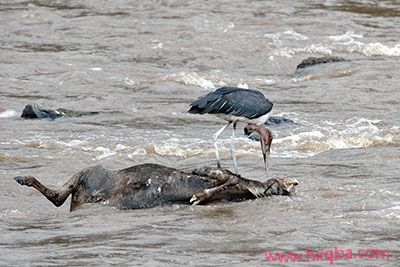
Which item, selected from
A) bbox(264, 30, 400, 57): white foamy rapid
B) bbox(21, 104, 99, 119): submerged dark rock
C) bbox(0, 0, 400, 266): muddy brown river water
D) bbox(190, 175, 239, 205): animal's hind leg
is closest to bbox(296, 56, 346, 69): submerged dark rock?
bbox(0, 0, 400, 266): muddy brown river water

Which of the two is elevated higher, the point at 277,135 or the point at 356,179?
Result: the point at 356,179

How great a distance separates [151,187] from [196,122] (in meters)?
5.17

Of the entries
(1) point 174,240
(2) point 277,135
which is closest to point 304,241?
(1) point 174,240

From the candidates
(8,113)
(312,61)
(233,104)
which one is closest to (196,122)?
(8,113)

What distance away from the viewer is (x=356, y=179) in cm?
1015

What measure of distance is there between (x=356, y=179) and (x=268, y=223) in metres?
2.04

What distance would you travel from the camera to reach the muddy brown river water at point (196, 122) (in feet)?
25.5

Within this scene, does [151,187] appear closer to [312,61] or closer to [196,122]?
[196,122]

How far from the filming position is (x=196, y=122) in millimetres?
14078

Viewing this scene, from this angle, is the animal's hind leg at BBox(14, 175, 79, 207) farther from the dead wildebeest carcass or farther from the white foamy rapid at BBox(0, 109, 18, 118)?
the white foamy rapid at BBox(0, 109, 18, 118)

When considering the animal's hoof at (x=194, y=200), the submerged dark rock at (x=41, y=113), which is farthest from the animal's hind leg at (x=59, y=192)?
the submerged dark rock at (x=41, y=113)

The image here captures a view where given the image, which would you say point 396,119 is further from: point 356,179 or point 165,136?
point 356,179

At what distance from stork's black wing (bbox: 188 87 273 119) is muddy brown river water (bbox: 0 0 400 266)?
2.38 ft

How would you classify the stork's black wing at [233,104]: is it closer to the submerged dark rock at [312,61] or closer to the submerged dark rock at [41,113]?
the submerged dark rock at [41,113]
